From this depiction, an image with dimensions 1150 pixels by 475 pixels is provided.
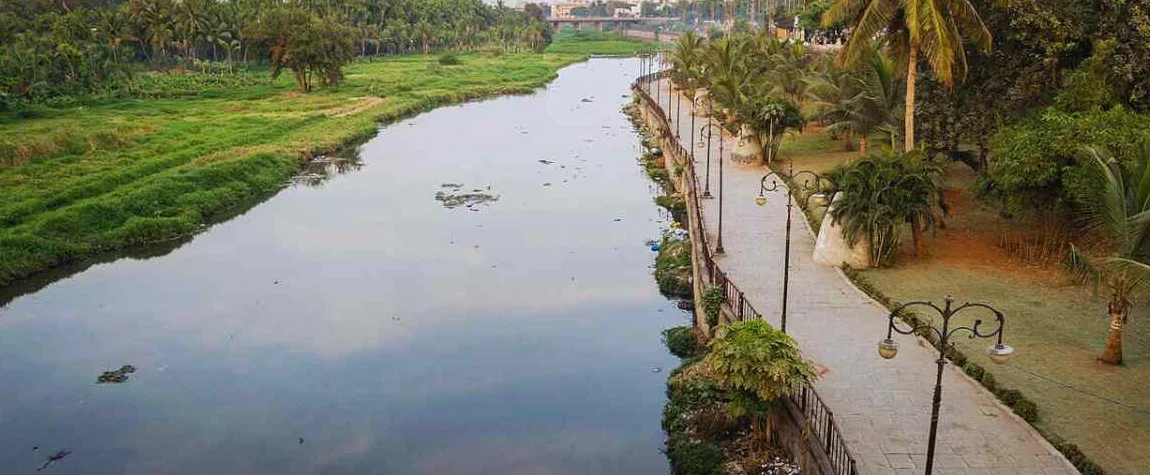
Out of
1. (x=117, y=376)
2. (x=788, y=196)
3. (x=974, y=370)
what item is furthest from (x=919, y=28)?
(x=117, y=376)

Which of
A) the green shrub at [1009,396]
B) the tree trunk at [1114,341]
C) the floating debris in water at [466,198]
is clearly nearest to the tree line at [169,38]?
the floating debris in water at [466,198]

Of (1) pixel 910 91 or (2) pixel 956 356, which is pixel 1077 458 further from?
(1) pixel 910 91

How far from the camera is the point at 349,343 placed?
915 inches

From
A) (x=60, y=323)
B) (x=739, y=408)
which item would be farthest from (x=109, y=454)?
(x=739, y=408)

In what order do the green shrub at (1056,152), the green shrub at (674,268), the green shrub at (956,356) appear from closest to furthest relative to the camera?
the green shrub at (956,356) < the green shrub at (1056,152) < the green shrub at (674,268)

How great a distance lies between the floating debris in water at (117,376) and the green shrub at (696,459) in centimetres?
1279

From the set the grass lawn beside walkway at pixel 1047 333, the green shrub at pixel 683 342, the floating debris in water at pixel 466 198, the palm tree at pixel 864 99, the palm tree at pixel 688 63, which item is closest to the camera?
the grass lawn beside walkway at pixel 1047 333

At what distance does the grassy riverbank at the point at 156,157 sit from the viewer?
104 ft

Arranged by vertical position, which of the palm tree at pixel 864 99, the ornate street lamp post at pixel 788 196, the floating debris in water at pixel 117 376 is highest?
the palm tree at pixel 864 99

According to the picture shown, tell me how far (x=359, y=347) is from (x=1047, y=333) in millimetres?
15399

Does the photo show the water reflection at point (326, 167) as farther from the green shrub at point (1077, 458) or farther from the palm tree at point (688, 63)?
the green shrub at point (1077, 458)

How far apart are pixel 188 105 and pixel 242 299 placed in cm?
4486

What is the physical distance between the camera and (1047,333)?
60.4 feet

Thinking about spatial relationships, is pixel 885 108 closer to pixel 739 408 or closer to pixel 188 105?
pixel 739 408
